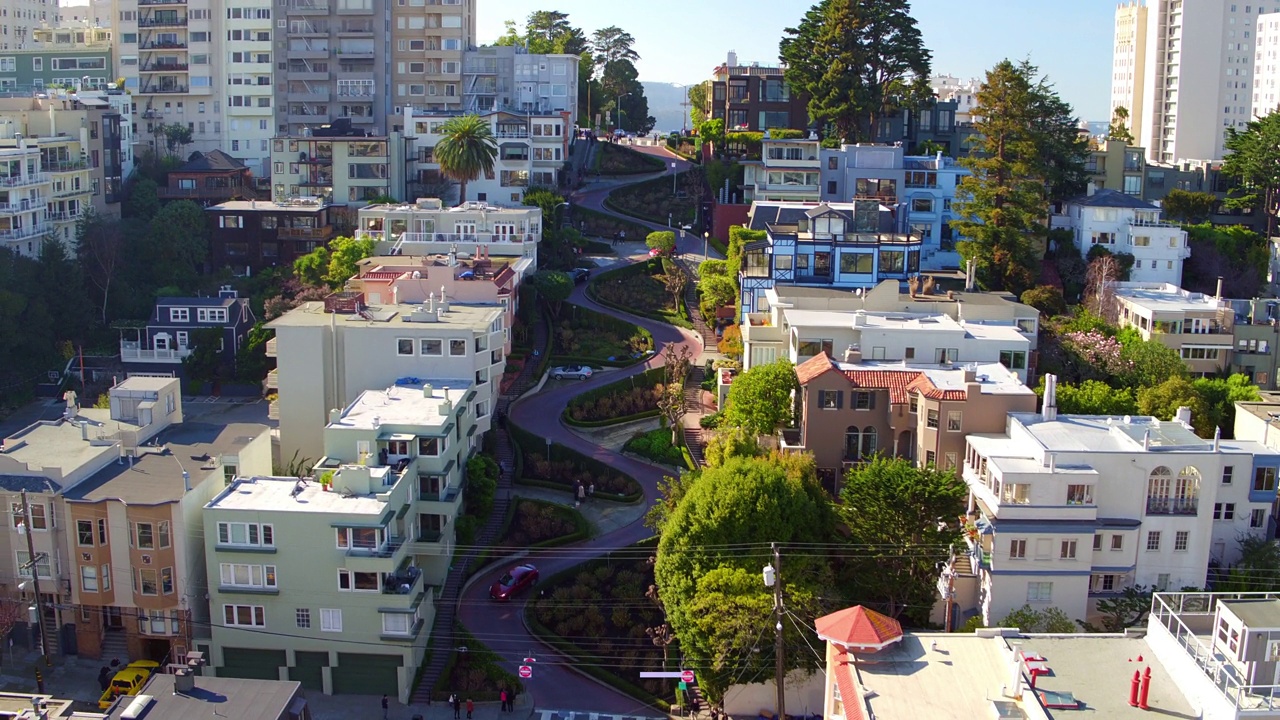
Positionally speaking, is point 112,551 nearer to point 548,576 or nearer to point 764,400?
point 548,576

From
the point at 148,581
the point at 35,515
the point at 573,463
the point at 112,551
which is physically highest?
the point at 35,515

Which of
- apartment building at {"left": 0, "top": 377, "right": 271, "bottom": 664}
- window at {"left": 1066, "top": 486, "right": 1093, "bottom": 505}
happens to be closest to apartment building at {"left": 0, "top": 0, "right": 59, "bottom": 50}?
apartment building at {"left": 0, "top": 377, "right": 271, "bottom": 664}

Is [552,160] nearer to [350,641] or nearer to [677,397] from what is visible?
[677,397]

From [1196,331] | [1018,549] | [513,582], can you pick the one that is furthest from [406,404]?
[1196,331]

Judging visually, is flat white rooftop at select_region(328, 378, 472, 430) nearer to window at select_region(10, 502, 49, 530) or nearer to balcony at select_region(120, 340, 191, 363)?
window at select_region(10, 502, 49, 530)

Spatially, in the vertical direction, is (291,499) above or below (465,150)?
below

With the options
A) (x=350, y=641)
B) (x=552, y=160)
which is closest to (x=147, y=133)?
(x=552, y=160)
